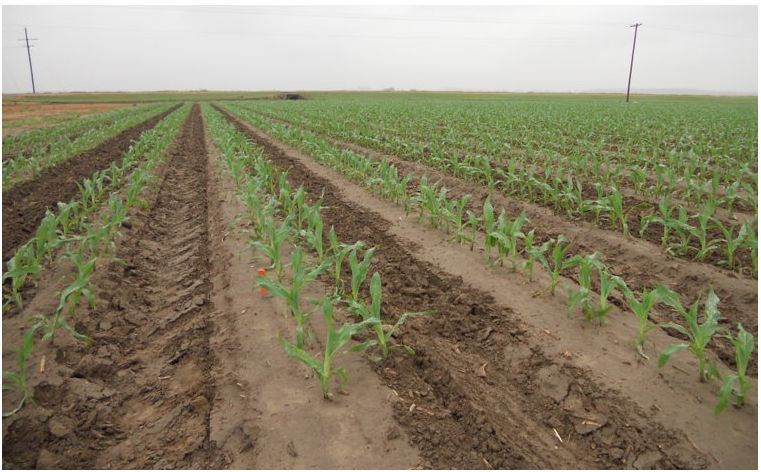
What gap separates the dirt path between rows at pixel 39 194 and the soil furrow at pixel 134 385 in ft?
5.30

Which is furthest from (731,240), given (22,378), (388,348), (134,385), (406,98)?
(406,98)

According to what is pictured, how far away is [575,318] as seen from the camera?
9.90ft

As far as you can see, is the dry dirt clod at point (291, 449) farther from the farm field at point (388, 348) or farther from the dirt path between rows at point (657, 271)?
the dirt path between rows at point (657, 271)

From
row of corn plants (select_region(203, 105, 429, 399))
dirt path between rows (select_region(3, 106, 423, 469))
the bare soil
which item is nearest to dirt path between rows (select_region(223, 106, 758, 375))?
row of corn plants (select_region(203, 105, 429, 399))

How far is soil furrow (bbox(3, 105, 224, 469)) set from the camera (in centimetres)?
206

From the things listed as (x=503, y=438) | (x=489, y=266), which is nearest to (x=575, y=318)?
(x=489, y=266)

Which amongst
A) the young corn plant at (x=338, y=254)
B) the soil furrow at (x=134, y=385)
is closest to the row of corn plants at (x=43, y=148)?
the soil furrow at (x=134, y=385)

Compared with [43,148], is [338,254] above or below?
below

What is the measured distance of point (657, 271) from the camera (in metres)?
3.84

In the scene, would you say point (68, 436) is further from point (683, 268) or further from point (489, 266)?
point (683, 268)

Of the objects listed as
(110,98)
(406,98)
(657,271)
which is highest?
(110,98)

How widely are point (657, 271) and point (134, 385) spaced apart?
4.03m

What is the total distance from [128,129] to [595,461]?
20.0m

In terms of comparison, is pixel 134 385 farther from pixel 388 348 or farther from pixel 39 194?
pixel 39 194
